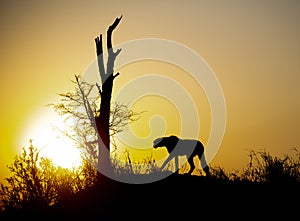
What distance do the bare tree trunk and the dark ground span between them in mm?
1907

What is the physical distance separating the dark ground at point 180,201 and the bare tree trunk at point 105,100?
6.26 ft

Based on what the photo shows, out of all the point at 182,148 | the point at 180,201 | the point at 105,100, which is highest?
the point at 105,100

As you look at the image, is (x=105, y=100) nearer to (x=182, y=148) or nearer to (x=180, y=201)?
(x=182, y=148)

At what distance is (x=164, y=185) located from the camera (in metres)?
15.5

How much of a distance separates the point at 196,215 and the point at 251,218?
1713 mm

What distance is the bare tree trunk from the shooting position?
18.7 meters

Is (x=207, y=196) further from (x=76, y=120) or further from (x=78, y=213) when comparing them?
(x=76, y=120)

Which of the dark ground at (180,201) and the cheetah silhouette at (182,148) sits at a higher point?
the cheetah silhouette at (182,148)

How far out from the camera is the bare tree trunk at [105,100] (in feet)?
61.5

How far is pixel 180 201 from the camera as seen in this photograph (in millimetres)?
13469

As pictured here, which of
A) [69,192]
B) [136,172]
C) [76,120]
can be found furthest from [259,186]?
[76,120]

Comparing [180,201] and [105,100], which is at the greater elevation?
[105,100]

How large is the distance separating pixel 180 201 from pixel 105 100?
7.45 metres

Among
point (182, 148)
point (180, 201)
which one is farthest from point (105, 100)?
point (180, 201)
